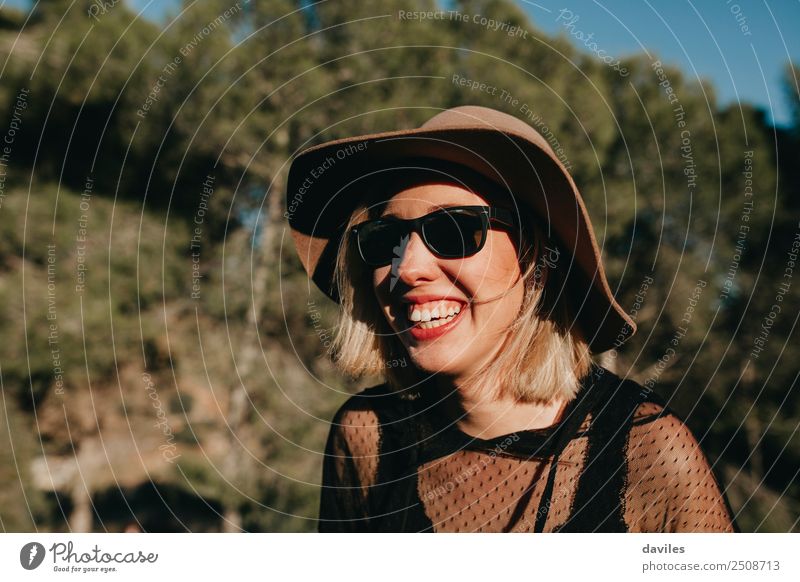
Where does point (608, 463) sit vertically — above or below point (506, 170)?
below

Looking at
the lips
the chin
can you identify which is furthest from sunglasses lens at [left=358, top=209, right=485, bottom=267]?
the chin

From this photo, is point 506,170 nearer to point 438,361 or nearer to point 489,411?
point 438,361

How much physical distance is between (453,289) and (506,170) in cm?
33

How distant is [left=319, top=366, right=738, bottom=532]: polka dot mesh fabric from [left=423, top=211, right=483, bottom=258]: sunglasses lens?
1.53ft

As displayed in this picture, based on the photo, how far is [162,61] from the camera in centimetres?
624

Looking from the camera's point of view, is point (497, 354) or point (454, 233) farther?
point (497, 354)

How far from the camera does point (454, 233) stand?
148 cm

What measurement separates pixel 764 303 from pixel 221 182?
21.1 ft
